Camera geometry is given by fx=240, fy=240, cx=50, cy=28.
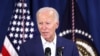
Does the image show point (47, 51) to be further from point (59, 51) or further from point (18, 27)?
point (18, 27)

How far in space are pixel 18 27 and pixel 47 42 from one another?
69 centimetres

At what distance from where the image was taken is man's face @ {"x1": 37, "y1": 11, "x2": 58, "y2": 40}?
187 cm

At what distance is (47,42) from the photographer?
194 centimetres

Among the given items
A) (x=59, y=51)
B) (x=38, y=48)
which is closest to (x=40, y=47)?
(x=38, y=48)

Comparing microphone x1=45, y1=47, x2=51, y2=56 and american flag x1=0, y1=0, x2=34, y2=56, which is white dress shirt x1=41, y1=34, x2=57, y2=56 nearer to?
microphone x1=45, y1=47, x2=51, y2=56

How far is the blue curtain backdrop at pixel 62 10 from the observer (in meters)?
2.47

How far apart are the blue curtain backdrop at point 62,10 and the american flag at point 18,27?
2.1 inches

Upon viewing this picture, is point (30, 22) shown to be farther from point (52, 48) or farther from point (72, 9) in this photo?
point (52, 48)

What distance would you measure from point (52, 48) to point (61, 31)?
0.74 metres

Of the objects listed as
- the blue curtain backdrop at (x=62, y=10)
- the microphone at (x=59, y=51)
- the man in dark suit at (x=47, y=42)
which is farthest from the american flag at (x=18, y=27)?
the microphone at (x=59, y=51)

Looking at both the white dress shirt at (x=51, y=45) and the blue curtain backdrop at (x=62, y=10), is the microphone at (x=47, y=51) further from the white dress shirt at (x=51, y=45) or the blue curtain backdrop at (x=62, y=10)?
the blue curtain backdrop at (x=62, y=10)

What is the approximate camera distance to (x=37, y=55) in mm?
1862

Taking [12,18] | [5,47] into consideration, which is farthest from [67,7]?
[5,47]

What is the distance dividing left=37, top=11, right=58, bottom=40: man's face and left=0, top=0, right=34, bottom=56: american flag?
667 millimetres
